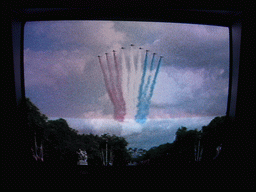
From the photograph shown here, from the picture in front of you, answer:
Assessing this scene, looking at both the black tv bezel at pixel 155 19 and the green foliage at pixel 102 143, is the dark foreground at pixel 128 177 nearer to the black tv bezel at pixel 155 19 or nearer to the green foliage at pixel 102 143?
the black tv bezel at pixel 155 19

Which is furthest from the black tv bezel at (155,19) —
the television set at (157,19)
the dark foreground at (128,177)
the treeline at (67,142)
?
the treeline at (67,142)

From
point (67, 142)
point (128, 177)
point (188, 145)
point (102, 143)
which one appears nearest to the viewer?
point (128, 177)

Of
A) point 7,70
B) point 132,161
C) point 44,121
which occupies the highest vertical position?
point 7,70

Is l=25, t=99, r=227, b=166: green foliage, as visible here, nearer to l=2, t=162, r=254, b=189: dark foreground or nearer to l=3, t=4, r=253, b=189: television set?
l=3, t=4, r=253, b=189: television set

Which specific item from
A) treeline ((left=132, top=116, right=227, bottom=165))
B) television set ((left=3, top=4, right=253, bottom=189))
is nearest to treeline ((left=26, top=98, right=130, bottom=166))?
treeline ((left=132, top=116, right=227, bottom=165))

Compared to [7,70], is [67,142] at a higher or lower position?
lower

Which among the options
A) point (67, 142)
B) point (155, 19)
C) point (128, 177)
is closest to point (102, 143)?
point (67, 142)

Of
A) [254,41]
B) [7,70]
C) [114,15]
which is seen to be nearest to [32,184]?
[7,70]

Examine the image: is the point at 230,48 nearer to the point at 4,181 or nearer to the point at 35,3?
the point at 35,3

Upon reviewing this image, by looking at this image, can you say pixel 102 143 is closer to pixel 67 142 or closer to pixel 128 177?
pixel 67 142
